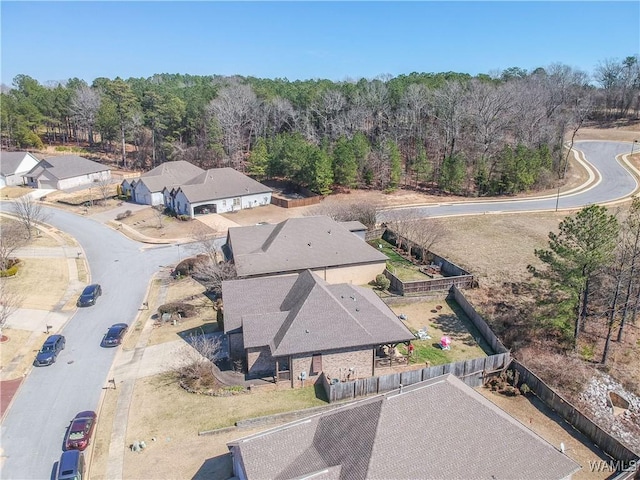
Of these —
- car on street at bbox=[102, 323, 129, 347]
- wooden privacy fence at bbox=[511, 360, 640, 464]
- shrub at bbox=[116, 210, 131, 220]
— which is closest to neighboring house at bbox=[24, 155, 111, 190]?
shrub at bbox=[116, 210, 131, 220]

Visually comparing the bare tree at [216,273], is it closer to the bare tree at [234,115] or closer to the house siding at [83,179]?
the bare tree at [234,115]

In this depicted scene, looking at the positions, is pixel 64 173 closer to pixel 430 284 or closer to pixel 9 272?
pixel 9 272

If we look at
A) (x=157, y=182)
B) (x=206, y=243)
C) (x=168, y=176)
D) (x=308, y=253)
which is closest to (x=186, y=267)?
(x=206, y=243)

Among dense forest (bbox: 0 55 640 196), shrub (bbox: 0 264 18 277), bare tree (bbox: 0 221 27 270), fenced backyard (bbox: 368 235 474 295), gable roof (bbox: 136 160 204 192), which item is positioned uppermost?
dense forest (bbox: 0 55 640 196)

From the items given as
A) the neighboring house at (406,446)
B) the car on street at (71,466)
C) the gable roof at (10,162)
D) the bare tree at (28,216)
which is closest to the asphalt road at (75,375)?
the car on street at (71,466)

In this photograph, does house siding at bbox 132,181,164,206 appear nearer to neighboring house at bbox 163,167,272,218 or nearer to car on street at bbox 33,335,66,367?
neighboring house at bbox 163,167,272,218

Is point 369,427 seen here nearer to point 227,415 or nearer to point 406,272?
point 227,415
